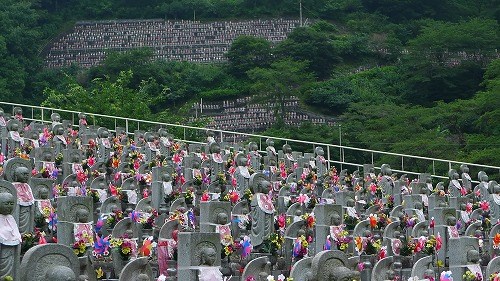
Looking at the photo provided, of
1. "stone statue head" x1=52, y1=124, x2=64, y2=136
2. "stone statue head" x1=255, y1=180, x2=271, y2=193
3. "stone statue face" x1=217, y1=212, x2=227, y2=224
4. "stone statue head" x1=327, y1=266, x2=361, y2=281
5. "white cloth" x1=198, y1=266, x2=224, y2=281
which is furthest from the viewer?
"stone statue head" x1=52, y1=124, x2=64, y2=136

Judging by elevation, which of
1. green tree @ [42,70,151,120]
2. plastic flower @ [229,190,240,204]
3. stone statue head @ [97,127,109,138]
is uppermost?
green tree @ [42,70,151,120]

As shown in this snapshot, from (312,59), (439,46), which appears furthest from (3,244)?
(312,59)

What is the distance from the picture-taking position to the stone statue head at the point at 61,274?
409 inches

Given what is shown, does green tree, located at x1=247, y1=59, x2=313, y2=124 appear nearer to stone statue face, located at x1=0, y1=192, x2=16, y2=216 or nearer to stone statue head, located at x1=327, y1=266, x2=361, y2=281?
stone statue face, located at x1=0, y1=192, x2=16, y2=216

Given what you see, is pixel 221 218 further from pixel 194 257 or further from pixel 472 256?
pixel 472 256

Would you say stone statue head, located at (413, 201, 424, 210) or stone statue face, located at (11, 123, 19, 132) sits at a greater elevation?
stone statue face, located at (11, 123, 19, 132)

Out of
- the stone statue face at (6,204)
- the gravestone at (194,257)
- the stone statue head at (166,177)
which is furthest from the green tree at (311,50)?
the stone statue face at (6,204)

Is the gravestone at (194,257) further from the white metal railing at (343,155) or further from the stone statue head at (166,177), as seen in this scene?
the white metal railing at (343,155)

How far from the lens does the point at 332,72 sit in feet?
197

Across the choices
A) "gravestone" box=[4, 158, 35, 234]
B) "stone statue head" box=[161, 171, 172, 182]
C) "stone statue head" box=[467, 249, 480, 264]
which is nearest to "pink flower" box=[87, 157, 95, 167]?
"stone statue head" box=[161, 171, 172, 182]

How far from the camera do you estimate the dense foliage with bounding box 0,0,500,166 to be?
1763 inches

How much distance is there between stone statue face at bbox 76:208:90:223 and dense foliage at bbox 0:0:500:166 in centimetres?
2680

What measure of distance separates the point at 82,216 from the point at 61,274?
4.37 m

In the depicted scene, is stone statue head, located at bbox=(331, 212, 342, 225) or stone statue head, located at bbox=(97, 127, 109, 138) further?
stone statue head, located at bbox=(97, 127, 109, 138)
